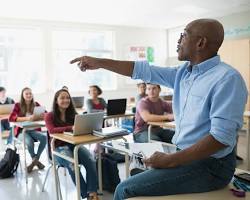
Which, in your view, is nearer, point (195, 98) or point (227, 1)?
point (195, 98)

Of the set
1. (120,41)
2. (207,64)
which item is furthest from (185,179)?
(120,41)

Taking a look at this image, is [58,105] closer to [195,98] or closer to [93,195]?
[93,195]

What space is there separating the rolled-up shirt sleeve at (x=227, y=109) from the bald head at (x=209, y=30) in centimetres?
19

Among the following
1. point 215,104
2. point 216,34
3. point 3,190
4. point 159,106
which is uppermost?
point 216,34

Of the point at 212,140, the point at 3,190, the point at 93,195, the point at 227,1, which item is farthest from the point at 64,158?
the point at 227,1

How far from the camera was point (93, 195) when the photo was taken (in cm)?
288

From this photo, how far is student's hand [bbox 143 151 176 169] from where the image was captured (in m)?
1.33

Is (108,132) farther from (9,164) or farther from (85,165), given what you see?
(9,164)

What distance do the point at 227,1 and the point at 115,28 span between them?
3.47m

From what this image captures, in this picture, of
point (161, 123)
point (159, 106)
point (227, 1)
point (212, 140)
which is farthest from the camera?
point (227, 1)

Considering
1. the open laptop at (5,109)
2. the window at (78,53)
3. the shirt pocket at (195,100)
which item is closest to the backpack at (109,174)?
the shirt pocket at (195,100)

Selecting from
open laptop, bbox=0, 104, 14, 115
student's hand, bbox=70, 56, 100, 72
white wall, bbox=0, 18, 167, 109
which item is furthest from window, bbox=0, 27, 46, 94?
student's hand, bbox=70, 56, 100, 72

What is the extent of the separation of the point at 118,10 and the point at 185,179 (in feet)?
20.0

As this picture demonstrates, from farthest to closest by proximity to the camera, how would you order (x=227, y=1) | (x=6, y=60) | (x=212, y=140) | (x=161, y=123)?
(x=6, y=60) < (x=227, y=1) < (x=161, y=123) < (x=212, y=140)
